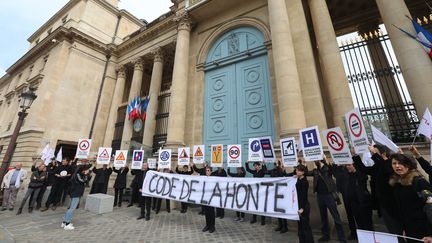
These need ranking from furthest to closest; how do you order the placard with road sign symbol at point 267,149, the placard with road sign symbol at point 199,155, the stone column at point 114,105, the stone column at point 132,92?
the stone column at point 114,105, the stone column at point 132,92, the placard with road sign symbol at point 199,155, the placard with road sign symbol at point 267,149

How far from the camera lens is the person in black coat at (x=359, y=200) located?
4.33 meters

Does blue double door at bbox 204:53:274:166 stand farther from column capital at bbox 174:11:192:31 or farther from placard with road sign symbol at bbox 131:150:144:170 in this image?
placard with road sign symbol at bbox 131:150:144:170

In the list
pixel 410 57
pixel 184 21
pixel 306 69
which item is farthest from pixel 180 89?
pixel 410 57

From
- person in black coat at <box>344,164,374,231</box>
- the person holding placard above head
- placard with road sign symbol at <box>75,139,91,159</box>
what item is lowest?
the person holding placard above head

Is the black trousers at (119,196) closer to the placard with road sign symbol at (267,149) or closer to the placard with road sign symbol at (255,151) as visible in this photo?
the placard with road sign symbol at (255,151)

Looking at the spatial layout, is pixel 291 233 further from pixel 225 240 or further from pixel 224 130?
pixel 224 130

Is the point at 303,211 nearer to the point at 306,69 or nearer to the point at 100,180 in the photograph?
the point at 306,69

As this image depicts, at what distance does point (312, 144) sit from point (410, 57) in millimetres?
5629

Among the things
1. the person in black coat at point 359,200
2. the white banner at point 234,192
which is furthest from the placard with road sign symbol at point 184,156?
the person in black coat at point 359,200

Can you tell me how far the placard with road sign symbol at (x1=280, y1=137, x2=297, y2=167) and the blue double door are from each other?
407cm

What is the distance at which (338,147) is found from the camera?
4914 mm

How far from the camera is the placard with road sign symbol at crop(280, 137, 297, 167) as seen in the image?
18.6ft

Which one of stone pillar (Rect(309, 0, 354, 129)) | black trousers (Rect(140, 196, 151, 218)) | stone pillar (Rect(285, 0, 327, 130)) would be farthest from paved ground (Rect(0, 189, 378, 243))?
stone pillar (Rect(309, 0, 354, 129))

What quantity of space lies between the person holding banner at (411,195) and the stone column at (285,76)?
468cm
